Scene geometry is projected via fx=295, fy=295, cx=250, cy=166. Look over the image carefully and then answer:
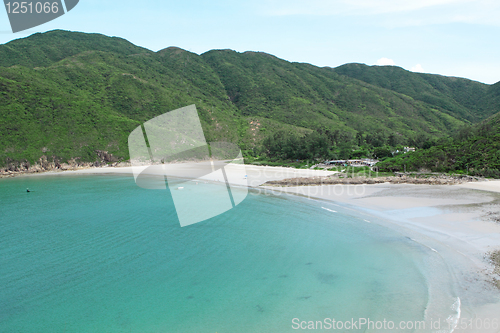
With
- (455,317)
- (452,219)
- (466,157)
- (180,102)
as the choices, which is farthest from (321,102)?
(455,317)

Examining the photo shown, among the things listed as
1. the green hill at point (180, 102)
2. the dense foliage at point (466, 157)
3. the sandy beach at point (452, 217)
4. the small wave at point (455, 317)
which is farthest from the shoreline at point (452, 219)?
the green hill at point (180, 102)

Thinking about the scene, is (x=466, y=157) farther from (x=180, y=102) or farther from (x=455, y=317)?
(x=180, y=102)

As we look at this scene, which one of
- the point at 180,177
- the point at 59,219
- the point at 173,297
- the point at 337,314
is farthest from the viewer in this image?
the point at 180,177

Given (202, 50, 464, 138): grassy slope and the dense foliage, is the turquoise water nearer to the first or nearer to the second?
the dense foliage

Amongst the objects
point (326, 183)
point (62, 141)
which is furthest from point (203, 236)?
point (62, 141)

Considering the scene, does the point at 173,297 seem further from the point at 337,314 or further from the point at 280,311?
the point at 337,314

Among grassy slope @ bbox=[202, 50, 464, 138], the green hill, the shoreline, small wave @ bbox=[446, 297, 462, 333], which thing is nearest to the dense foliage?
the shoreline
